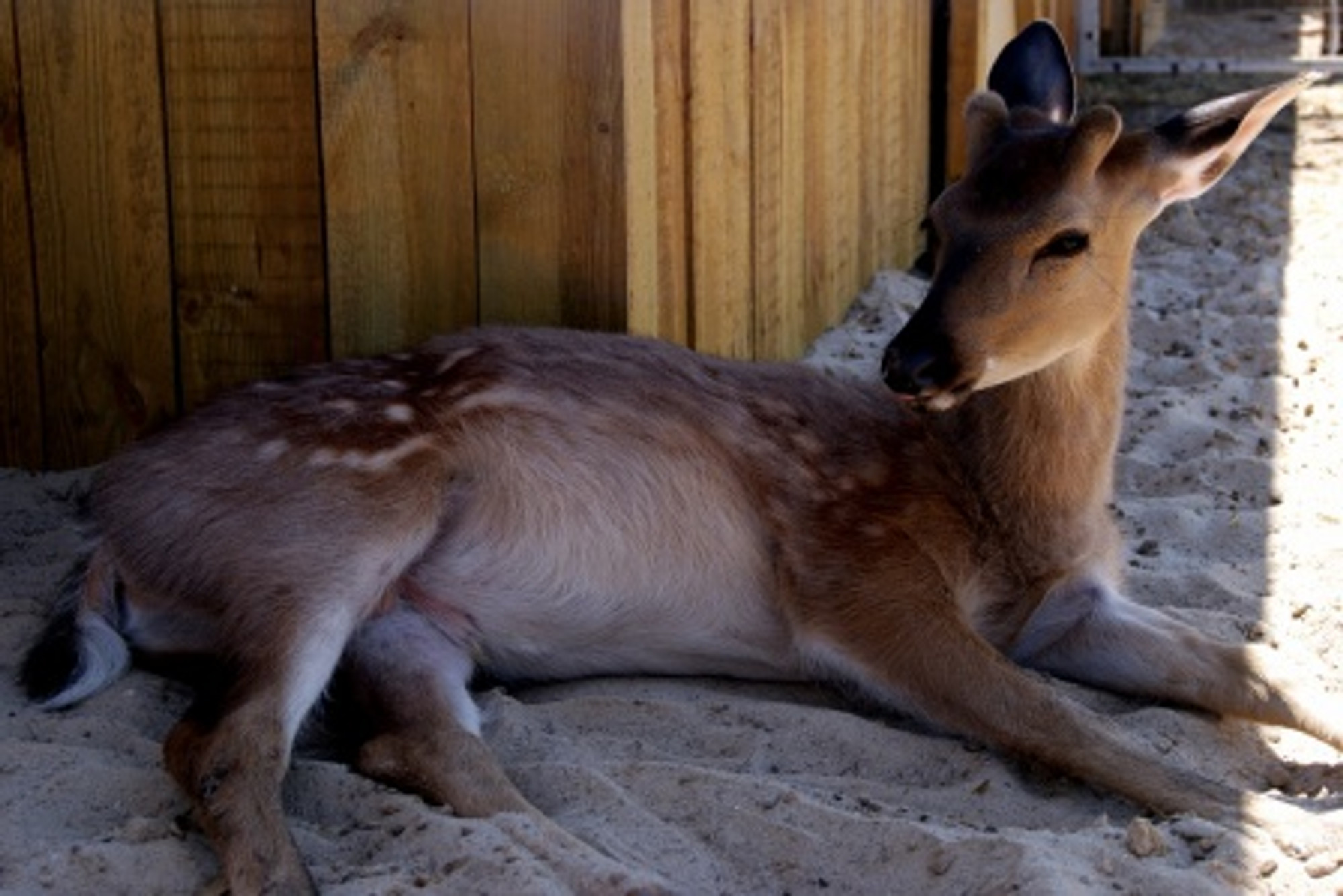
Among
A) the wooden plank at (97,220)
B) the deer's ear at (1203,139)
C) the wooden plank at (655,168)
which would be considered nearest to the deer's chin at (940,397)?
the deer's ear at (1203,139)

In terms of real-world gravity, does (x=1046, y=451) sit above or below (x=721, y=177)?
below

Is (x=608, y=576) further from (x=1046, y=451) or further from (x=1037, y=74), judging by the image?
(x=1037, y=74)

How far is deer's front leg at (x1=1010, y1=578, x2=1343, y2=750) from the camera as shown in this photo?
14.5 ft

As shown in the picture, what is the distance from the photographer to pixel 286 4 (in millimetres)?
5023

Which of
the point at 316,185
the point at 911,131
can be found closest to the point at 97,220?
the point at 316,185

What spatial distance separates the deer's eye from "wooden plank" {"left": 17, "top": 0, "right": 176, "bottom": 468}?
6.69ft

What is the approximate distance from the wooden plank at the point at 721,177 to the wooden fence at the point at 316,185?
0.05ft

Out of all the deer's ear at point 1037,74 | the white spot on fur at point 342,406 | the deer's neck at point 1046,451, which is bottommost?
the deer's neck at point 1046,451

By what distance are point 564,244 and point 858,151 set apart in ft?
8.55

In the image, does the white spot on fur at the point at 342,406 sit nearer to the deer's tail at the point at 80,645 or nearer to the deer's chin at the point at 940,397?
the deer's tail at the point at 80,645

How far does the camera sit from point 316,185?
5121mm

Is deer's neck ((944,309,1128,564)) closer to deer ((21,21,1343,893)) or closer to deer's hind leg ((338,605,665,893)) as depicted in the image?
deer ((21,21,1343,893))

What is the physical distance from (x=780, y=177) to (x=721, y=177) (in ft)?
2.29

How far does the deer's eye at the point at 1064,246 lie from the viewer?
4.53m
